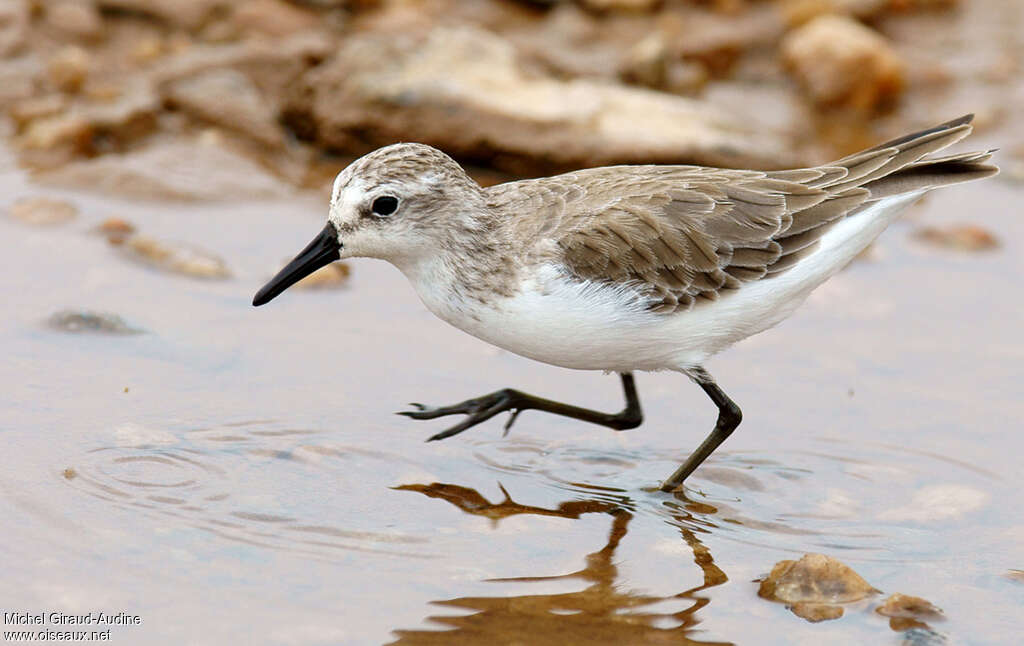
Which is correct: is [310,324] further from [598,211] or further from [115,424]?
[598,211]

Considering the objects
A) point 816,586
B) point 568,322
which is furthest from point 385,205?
point 816,586

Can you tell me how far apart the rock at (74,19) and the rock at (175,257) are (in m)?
3.39

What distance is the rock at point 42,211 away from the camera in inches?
355

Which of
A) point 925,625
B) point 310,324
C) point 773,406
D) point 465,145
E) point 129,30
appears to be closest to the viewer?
point 925,625

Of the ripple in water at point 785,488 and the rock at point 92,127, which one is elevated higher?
the ripple in water at point 785,488

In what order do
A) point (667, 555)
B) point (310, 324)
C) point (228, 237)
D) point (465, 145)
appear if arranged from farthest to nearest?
point (465, 145) → point (228, 237) → point (310, 324) → point (667, 555)

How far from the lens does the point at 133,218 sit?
9250 millimetres

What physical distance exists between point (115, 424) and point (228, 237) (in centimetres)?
281

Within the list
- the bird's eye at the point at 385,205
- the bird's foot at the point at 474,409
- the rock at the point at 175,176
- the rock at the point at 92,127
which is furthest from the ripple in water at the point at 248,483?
the rock at the point at 92,127

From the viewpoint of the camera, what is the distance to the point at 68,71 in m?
10.9

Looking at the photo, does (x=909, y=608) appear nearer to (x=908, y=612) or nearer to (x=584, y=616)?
(x=908, y=612)

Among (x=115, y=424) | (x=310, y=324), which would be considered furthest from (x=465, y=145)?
(x=115, y=424)

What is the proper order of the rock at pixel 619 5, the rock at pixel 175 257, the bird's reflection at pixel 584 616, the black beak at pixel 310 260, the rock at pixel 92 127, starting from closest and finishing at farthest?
the bird's reflection at pixel 584 616, the black beak at pixel 310 260, the rock at pixel 175 257, the rock at pixel 92 127, the rock at pixel 619 5

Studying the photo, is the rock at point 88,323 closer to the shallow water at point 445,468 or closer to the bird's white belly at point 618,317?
the shallow water at point 445,468
